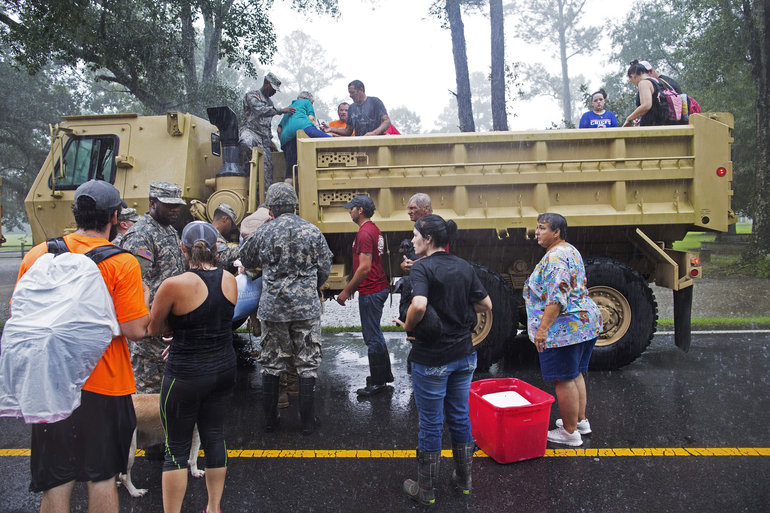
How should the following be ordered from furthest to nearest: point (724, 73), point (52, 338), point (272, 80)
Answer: point (724, 73)
point (272, 80)
point (52, 338)

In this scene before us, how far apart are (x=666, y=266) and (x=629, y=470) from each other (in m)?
2.74

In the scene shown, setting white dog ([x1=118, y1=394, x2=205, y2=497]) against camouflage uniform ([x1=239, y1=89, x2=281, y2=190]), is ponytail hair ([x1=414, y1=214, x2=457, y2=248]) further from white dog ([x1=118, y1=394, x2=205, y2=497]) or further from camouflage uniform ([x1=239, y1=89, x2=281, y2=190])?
camouflage uniform ([x1=239, y1=89, x2=281, y2=190])

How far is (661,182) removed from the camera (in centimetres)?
552

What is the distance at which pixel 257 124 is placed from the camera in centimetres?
631

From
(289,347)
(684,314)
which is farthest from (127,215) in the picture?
(684,314)

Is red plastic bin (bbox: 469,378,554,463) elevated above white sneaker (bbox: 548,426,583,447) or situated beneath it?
elevated above

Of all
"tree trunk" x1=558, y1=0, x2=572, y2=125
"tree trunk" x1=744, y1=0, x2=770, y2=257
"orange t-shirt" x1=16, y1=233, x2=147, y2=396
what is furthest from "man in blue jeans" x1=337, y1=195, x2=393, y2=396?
"tree trunk" x1=558, y1=0, x2=572, y2=125

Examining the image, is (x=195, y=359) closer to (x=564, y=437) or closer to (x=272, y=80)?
(x=564, y=437)

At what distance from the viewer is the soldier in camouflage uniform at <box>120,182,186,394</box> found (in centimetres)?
399

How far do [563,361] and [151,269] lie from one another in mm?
3070

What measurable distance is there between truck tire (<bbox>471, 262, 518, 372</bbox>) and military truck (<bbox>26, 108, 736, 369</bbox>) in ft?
0.03

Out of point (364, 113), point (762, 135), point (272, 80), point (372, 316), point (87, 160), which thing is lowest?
point (372, 316)

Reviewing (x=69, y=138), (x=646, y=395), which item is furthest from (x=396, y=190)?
(x=69, y=138)

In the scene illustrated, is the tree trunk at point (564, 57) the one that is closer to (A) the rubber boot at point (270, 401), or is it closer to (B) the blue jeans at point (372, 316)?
(B) the blue jeans at point (372, 316)
